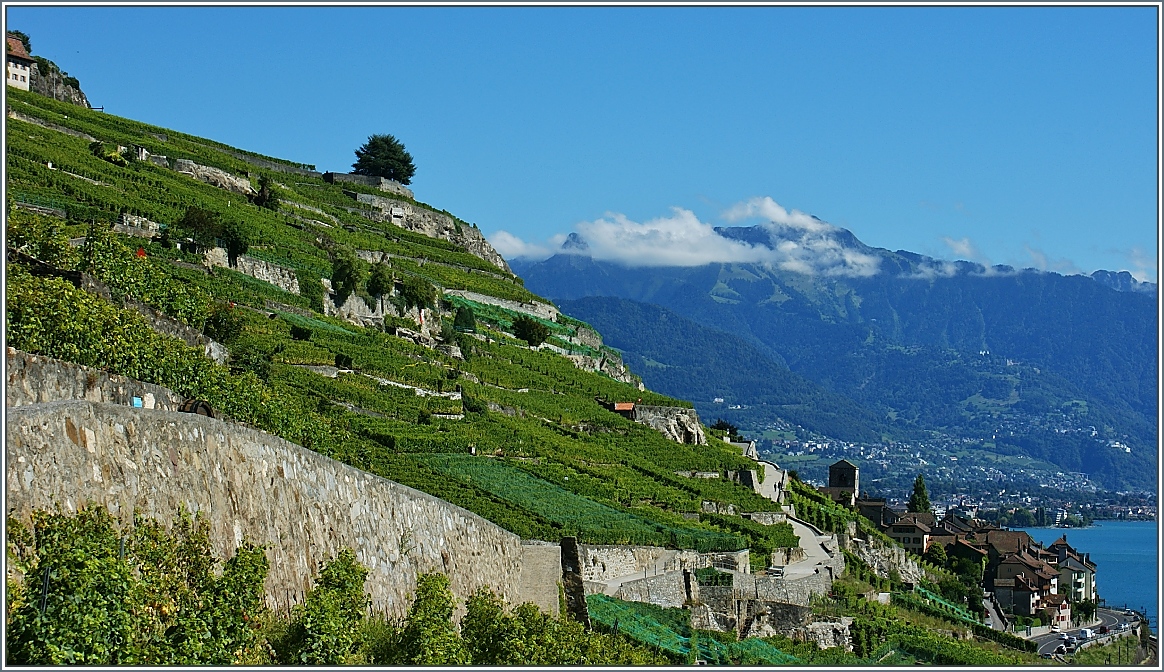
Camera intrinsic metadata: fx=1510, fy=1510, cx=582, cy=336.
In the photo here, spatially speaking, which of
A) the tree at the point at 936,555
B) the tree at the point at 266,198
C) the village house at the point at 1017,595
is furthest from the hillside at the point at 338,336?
the village house at the point at 1017,595

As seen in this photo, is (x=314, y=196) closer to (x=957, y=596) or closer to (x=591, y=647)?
(x=957, y=596)

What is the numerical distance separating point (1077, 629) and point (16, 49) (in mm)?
73142

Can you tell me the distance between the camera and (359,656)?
1917cm

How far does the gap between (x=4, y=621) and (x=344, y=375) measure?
39.6 m

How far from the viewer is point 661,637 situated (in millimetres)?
34625

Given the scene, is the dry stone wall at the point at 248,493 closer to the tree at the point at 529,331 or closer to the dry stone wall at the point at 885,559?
the dry stone wall at the point at 885,559

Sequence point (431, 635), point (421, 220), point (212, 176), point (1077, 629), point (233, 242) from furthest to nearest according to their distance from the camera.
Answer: point (421, 220), point (1077, 629), point (212, 176), point (233, 242), point (431, 635)

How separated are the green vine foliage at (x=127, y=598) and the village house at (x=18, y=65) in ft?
267

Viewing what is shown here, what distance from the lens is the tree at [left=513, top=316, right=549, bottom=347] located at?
85875 mm

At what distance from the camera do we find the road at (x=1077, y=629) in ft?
240

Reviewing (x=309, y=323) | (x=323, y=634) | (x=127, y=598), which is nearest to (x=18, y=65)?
(x=309, y=323)

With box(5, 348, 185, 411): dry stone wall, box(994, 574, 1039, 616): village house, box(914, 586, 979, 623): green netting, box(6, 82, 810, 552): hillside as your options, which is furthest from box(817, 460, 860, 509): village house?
box(5, 348, 185, 411): dry stone wall

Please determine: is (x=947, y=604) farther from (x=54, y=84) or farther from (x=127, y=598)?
(x=54, y=84)

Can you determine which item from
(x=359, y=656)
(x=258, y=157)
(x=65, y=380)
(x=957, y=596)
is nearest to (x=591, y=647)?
(x=359, y=656)
